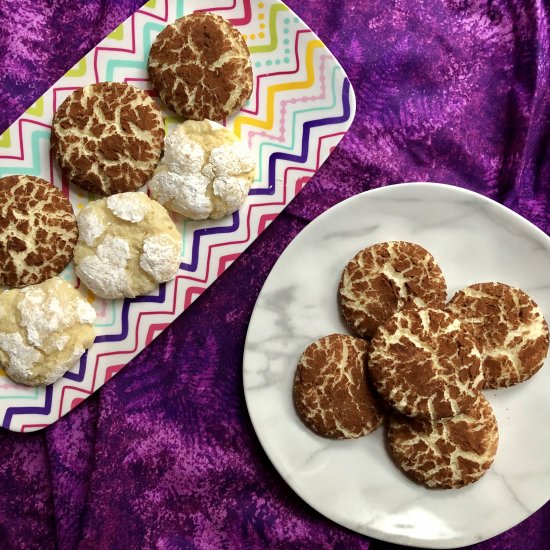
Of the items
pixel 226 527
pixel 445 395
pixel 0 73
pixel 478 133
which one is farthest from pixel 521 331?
pixel 0 73

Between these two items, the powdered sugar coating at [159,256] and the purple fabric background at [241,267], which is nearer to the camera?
the powdered sugar coating at [159,256]

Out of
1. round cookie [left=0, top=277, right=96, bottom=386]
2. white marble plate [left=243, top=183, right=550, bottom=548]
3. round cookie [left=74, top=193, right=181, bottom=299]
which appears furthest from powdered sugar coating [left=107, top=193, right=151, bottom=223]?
white marble plate [left=243, top=183, right=550, bottom=548]

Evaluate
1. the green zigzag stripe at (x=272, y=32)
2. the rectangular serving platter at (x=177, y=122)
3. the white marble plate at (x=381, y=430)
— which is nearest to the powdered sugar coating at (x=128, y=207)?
the rectangular serving platter at (x=177, y=122)

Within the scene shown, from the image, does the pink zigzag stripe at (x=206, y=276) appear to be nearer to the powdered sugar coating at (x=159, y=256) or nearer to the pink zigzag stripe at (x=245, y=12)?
the powdered sugar coating at (x=159, y=256)

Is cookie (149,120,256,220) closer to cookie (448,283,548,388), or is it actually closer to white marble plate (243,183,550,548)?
white marble plate (243,183,550,548)

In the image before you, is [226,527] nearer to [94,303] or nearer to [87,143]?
[94,303]

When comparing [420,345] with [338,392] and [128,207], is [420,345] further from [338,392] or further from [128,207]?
[128,207]
